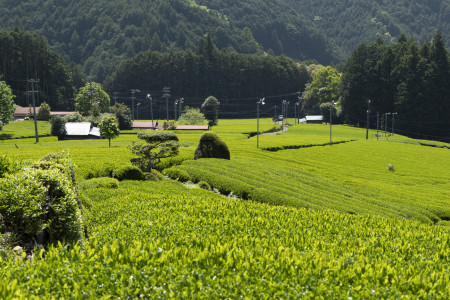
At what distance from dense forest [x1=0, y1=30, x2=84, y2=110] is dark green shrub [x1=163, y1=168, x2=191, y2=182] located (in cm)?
13352

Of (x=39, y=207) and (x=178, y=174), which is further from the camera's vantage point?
(x=178, y=174)

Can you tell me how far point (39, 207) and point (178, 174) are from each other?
21.7 meters

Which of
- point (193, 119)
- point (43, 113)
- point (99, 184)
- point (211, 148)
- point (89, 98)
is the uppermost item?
point (89, 98)

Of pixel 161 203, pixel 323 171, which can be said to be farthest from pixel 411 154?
pixel 161 203

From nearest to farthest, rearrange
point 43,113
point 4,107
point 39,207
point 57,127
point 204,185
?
point 39,207 → point 204,185 → point 57,127 → point 4,107 → point 43,113

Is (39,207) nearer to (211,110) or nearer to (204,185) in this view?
(204,185)

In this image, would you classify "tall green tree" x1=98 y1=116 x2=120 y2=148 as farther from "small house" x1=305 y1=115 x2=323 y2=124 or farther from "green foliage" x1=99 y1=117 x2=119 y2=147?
"small house" x1=305 y1=115 x2=323 y2=124

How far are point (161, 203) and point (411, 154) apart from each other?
65.0 m

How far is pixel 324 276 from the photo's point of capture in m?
8.61

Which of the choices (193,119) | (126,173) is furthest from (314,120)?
(126,173)

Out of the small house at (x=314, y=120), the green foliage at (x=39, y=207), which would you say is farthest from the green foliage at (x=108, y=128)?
the small house at (x=314, y=120)

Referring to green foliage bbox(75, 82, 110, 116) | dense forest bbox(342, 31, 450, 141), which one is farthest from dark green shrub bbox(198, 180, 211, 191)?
green foliage bbox(75, 82, 110, 116)

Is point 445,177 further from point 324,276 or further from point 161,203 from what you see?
point 324,276

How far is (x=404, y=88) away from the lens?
130000mm
